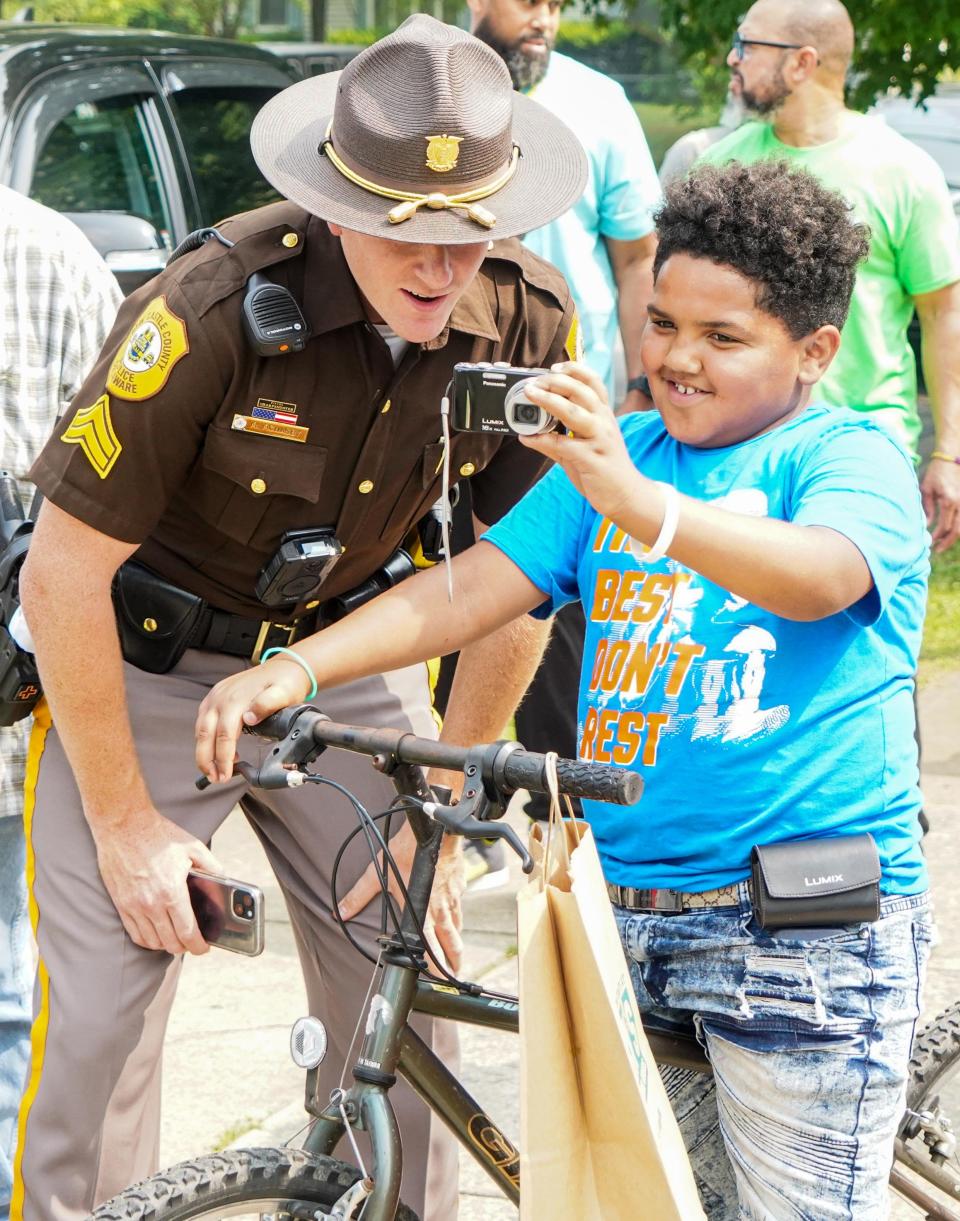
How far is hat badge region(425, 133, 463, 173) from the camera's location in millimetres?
2439

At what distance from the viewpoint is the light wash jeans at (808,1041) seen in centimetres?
219

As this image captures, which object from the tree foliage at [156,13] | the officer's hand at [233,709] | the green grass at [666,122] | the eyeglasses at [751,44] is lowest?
the tree foliage at [156,13]

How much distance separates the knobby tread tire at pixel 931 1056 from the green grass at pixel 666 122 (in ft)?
39.1

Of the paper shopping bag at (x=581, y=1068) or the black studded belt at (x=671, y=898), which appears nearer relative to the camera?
the paper shopping bag at (x=581, y=1068)

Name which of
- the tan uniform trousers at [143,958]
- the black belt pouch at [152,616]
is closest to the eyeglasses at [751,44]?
the tan uniform trousers at [143,958]

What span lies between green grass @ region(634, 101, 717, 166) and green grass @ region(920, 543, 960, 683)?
6372 mm

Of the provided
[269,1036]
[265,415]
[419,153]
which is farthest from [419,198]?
[269,1036]

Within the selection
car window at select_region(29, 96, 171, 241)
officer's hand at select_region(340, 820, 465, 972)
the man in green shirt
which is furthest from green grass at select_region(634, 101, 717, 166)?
officer's hand at select_region(340, 820, 465, 972)

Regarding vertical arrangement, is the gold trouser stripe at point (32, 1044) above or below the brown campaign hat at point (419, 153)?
below

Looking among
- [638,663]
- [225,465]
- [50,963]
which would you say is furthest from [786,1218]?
[225,465]

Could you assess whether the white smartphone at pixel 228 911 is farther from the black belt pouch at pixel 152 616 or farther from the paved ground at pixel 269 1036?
the paved ground at pixel 269 1036

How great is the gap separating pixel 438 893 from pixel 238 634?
511 mm

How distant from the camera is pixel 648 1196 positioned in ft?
6.33

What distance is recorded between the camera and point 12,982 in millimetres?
3076
